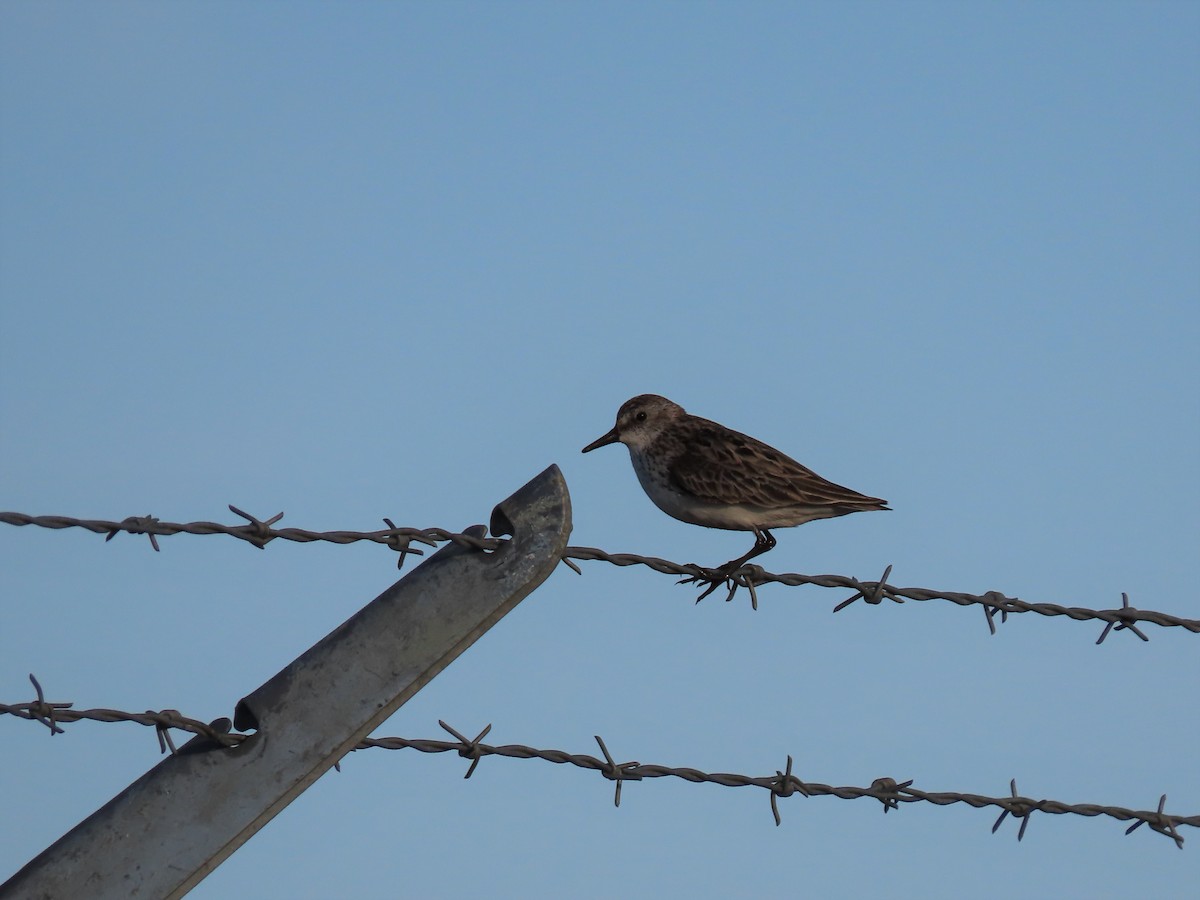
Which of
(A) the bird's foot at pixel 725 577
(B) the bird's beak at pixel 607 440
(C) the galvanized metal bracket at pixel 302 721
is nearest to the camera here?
(C) the galvanized metal bracket at pixel 302 721

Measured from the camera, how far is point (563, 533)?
4262mm

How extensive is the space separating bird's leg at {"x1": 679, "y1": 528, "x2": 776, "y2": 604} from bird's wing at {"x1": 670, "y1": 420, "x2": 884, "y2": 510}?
329mm

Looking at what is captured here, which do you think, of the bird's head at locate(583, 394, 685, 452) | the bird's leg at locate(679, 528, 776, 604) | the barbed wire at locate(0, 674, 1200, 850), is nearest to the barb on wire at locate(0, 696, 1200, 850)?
the barbed wire at locate(0, 674, 1200, 850)

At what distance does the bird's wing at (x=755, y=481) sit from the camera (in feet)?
28.9

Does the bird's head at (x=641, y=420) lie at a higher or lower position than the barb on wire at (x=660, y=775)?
higher

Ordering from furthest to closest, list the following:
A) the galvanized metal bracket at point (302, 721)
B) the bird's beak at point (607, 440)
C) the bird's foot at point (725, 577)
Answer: the bird's beak at point (607, 440), the bird's foot at point (725, 577), the galvanized metal bracket at point (302, 721)

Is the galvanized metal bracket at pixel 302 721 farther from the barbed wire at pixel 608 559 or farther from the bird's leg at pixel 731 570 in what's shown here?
the bird's leg at pixel 731 570

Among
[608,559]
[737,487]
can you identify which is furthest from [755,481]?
[608,559]

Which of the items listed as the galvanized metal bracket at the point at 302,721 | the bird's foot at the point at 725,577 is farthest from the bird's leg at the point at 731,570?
the galvanized metal bracket at the point at 302,721

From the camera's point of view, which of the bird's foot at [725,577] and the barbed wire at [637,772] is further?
the bird's foot at [725,577]

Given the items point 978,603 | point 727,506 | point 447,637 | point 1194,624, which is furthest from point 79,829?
point 727,506

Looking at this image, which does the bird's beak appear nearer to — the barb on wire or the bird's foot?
the bird's foot

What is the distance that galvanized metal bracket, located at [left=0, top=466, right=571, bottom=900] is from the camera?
148 inches

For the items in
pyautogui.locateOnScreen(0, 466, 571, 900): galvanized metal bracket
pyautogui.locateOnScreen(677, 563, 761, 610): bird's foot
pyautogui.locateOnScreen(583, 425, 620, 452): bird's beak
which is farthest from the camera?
pyautogui.locateOnScreen(583, 425, 620, 452): bird's beak
